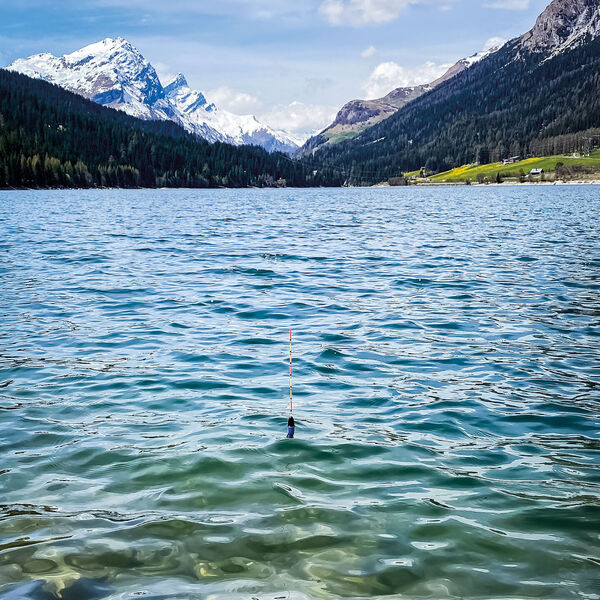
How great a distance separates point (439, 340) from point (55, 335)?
10042 millimetres

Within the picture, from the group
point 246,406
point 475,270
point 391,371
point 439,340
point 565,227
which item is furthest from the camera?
point 565,227

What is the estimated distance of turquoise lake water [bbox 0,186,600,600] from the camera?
557 cm

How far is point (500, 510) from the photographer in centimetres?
675

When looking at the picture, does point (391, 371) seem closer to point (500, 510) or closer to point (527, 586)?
point (500, 510)

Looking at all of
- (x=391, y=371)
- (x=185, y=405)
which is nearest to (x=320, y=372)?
(x=391, y=371)

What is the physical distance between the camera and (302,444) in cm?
859

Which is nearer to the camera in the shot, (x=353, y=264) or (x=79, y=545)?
(x=79, y=545)

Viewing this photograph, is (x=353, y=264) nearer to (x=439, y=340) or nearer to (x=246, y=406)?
(x=439, y=340)

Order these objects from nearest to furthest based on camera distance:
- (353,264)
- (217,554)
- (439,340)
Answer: (217,554), (439,340), (353,264)

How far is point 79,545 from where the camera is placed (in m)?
5.86

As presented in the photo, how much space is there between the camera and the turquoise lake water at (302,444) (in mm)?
5574

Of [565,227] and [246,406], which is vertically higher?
[565,227]

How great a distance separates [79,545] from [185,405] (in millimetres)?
4408

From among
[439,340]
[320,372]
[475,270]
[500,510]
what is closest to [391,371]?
[320,372]
